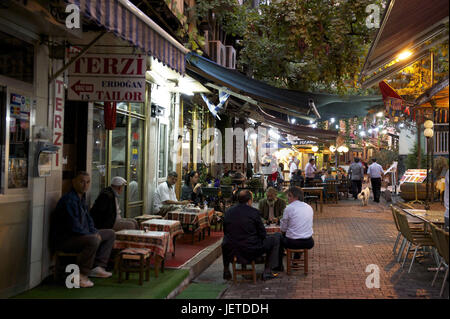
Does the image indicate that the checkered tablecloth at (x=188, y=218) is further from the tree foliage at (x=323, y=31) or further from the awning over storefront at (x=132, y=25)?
the tree foliage at (x=323, y=31)

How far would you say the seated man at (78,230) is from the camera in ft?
21.7

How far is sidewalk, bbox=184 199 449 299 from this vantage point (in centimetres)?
678

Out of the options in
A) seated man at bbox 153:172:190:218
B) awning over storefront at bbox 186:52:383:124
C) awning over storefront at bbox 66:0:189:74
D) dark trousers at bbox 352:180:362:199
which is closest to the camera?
awning over storefront at bbox 66:0:189:74

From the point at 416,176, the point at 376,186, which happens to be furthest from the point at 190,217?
the point at 376,186

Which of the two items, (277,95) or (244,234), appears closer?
(244,234)

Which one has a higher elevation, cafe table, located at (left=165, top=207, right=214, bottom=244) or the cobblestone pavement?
cafe table, located at (left=165, top=207, right=214, bottom=244)

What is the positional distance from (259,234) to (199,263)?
149cm

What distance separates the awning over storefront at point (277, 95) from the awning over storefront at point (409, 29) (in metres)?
4.01

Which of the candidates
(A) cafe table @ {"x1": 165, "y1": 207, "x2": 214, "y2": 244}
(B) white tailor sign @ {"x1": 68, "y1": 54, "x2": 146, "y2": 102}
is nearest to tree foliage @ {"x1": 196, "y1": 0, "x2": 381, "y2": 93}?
(A) cafe table @ {"x1": 165, "y1": 207, "x2": 214, "y2": 244}

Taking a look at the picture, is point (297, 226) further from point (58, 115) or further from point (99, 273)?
point (58, 115)

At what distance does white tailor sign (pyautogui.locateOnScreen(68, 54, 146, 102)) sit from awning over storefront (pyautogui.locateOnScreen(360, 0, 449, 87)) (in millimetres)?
3600

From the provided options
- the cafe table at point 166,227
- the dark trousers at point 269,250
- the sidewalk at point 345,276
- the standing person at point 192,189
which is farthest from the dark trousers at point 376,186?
the cafe table at point 166,227

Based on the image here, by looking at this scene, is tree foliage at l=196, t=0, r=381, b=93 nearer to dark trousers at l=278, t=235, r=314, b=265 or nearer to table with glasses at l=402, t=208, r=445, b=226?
table with glasses at l=402, t=208, r=445, b=226

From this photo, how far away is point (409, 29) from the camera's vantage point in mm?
6855
